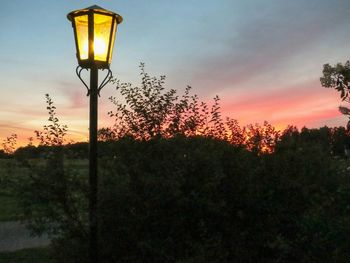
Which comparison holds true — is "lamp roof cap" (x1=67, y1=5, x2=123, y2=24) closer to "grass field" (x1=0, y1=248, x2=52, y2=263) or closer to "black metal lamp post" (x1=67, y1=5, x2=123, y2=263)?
"black metal lamp post" (x1=67, y1=5, x2=123, y2=263)

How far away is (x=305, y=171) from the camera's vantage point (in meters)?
6.60

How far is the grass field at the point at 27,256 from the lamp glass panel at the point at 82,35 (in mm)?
4222

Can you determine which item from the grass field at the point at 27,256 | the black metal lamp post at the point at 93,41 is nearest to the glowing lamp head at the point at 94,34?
the black metal lamp post at the point at 93,41

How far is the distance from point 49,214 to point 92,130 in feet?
3.58

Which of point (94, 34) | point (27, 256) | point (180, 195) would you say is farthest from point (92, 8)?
point (27, 256)

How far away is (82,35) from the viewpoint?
20.9 feet

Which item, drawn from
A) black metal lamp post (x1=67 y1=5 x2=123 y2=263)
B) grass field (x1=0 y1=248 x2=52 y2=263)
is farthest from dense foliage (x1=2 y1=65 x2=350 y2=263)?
grass field (x1=0 y1=248 x2=52 y2=263)

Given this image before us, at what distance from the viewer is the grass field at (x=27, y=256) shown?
925 cm

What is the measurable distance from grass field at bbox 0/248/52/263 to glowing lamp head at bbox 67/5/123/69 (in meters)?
4.22

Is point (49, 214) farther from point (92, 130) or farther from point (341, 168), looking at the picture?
point (341, 168)

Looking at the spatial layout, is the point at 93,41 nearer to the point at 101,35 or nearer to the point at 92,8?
the point at 101,35

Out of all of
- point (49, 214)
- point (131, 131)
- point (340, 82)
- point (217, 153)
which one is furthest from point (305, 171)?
point (49, 214)

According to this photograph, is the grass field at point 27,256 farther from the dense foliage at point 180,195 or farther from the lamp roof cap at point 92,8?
the lamp roof cap at point 92,8

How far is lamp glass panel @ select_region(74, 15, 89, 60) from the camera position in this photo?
6336 millimetres
